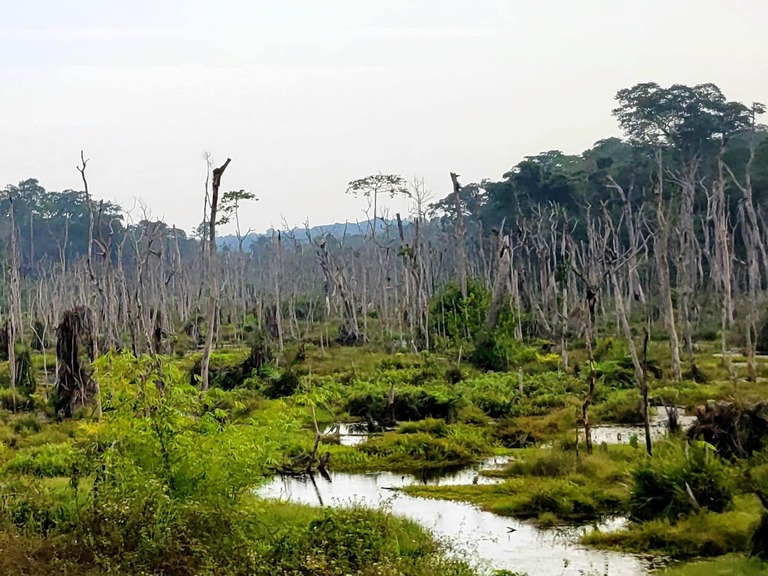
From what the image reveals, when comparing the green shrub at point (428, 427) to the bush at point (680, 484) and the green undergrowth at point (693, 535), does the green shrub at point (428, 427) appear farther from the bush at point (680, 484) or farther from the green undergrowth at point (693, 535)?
the green undergrowth at point (693, 535)

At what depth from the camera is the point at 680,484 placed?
43.3 feet

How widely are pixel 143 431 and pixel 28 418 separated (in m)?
12.2

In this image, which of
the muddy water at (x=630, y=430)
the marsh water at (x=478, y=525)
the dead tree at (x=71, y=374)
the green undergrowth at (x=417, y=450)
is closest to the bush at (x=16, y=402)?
the dead tree at (x=71, y=374)

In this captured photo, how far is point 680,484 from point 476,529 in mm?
2849

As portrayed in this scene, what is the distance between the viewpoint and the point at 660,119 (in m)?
53.4

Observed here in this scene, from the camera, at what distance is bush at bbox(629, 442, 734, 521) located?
42.7 feet

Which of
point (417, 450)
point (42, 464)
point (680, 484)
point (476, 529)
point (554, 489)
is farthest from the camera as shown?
point (417, 450)

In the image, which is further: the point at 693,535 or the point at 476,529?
the point at 476,529

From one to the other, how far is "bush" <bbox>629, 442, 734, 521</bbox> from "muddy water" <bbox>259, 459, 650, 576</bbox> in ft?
1.77

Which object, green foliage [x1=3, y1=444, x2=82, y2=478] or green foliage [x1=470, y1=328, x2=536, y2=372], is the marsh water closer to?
green foliage [x1=3, y1=444, x2=82, y2=478]

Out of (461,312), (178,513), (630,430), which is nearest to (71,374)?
(630,430)

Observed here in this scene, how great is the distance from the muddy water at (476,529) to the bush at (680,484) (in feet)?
1.77

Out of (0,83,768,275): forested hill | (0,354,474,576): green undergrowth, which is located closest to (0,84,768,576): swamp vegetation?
(0,354,474,576): green undergrowth

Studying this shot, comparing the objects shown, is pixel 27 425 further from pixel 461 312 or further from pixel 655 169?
pixel 655 169
